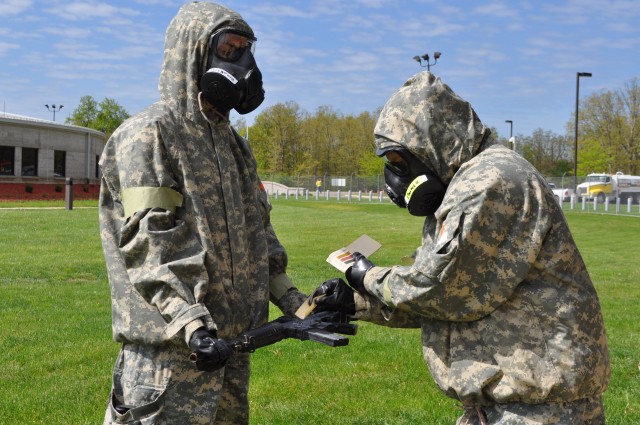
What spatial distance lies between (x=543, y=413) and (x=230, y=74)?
206cm

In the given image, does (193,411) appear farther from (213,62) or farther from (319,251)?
(319,251)

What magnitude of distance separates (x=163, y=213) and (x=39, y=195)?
50.6 m

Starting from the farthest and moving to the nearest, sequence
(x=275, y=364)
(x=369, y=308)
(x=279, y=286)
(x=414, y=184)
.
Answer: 1. (x=275, y=364)
2. (x=279, y=286)
3. (x=369, y=308)
4. (x=414, y=184)

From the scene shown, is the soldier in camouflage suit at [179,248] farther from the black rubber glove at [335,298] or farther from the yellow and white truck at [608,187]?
the yellow and white truck at [608,187]

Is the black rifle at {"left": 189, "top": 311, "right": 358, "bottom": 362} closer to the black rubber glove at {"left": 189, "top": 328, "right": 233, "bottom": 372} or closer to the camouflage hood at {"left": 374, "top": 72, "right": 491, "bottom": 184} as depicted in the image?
the black rubber glove at {"left": 189, "top": 328, "right": 233, "bottom": 372}

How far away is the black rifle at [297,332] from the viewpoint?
3.25m

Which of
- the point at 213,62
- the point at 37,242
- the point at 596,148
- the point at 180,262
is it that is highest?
the point at 596,148

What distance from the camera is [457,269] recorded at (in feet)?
10.7

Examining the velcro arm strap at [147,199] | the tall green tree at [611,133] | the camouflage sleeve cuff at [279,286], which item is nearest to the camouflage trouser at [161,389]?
the velcro arm strap at [147,199]

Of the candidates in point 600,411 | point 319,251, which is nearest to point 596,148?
point 319,251

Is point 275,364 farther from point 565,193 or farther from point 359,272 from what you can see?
point 565,193

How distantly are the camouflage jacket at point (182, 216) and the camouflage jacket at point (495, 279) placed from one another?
791mm

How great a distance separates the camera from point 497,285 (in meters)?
3.24

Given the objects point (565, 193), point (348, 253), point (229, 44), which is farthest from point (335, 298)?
point (565, 193)
